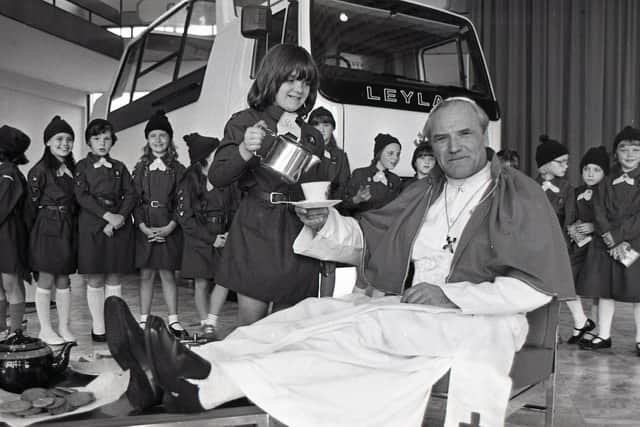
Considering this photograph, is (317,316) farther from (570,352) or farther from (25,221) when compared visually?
(25,221)

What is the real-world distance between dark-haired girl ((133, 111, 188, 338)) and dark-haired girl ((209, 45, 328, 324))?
2413 mm

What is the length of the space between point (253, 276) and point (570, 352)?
105 inches

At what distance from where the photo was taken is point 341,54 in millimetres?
4711

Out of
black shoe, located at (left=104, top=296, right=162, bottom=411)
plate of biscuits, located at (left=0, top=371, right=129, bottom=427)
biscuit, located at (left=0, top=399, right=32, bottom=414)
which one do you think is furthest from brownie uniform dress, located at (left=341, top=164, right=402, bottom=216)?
biscuit, located at (left=0, top=399, right=32, bottom=414)

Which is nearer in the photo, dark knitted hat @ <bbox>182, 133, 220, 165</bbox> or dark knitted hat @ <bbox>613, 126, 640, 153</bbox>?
dark knitted hat @ <bbox>613, 126, 640, 153</bbox>

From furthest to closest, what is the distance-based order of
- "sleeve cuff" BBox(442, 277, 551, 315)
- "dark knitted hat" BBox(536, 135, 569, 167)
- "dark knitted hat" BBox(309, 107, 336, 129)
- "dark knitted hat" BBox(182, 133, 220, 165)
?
"dark knitted hat" BBox(536, 135, 569, 167) → "dark knitted hat" BBox(182, 133, 220, 165) → "dark knitted hat" BBox(309, 107, 336, 129) → "sleeve cuff" BBox(442, 277, 551, 315)

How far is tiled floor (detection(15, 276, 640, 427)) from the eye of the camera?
2.81m

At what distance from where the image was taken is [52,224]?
4379mm

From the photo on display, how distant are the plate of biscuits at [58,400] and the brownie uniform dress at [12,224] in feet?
8.76

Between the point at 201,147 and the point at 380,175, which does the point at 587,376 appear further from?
the point at 201,147

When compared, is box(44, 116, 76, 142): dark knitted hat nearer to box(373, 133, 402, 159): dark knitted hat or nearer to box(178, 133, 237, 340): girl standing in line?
box(178, 133, 237, 340): girl standing in line

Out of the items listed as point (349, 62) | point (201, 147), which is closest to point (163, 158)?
point (201, 147)

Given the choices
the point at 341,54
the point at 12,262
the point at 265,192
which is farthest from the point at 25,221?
the point at 265,192

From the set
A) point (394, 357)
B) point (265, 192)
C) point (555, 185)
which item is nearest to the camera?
point (394, 357)
